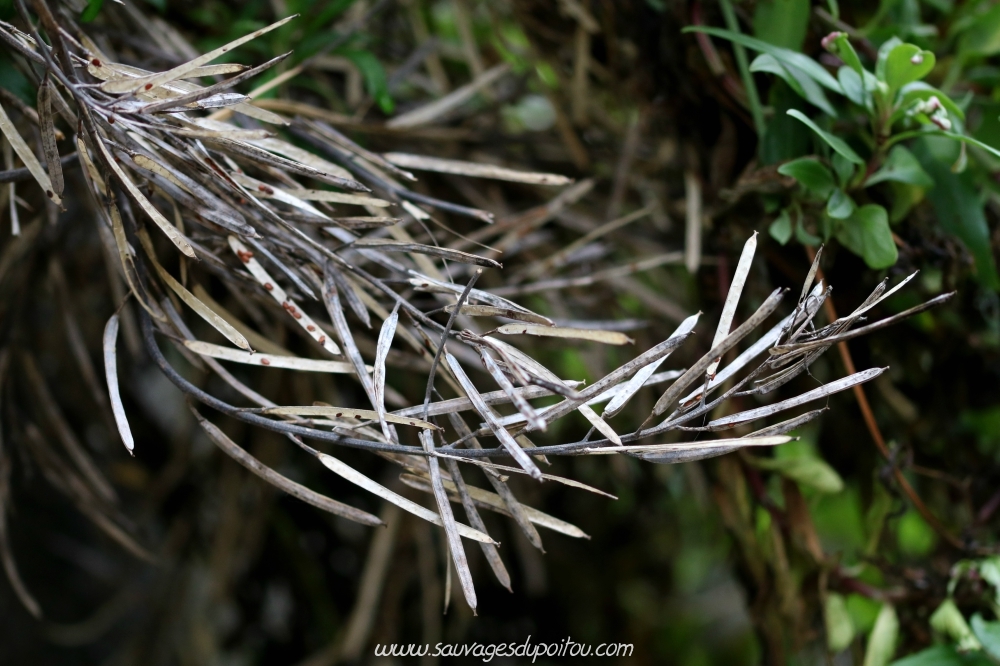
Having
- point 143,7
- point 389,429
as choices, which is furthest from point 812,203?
point 143,7

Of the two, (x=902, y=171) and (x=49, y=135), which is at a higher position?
(x=49, y=135)

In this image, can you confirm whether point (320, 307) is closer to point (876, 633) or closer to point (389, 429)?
point (389, 429)

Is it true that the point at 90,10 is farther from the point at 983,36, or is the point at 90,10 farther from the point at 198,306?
the point at 983,36

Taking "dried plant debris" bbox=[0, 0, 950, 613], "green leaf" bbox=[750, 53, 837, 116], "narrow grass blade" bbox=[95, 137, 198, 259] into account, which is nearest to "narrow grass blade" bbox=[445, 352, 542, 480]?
"dried plant debris" bbox=[0, 0, 950, 613]

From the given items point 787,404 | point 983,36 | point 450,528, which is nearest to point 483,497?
point 450,528

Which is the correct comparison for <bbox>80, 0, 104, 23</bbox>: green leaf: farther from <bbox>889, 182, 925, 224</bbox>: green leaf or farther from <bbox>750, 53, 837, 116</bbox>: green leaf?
<bbox>889, 182, 925, 224</bbox>: green leaf

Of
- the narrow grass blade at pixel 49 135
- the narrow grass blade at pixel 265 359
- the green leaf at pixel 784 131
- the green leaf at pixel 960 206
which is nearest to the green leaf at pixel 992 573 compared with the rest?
the green leaf at pixel 960 206
